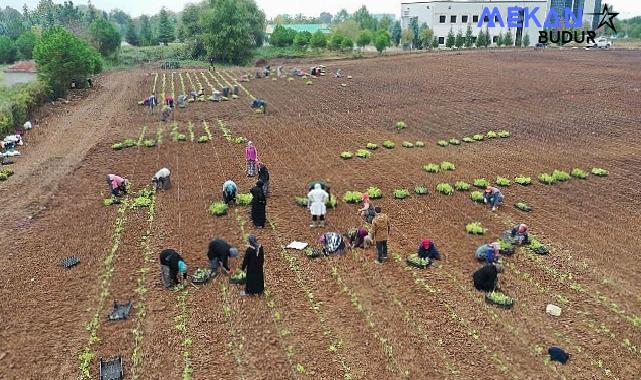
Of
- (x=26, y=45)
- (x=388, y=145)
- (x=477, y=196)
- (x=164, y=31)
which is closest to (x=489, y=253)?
(x=477, y=196)

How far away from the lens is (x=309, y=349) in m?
9.68

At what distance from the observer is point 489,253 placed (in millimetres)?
12508

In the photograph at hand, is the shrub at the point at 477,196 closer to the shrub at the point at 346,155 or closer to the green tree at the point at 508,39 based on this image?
the shrub at the point at 346,155

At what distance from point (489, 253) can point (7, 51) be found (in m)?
83.4

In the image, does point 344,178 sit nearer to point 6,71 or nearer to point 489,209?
point 489,209

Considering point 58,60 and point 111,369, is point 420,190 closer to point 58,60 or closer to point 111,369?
point 111,369

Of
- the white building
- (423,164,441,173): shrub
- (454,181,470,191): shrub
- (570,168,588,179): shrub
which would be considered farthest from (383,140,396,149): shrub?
the white building

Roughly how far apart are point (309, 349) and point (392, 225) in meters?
6.32

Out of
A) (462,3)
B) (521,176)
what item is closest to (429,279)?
(521,176)

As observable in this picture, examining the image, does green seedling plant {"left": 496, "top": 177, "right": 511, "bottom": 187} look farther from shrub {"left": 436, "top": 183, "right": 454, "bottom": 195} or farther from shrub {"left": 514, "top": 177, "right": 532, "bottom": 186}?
shrub {"left": 436, "top": 183, "right": 454, "bottom": 195}

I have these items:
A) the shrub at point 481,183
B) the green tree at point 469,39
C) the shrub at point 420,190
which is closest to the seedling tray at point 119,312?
the shrub at point 420,190

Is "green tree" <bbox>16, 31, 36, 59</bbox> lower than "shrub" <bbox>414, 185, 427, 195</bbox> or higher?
higher

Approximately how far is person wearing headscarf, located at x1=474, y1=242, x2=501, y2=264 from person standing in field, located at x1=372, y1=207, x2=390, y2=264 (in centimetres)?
238

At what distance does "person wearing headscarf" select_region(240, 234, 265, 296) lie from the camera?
1090cm
